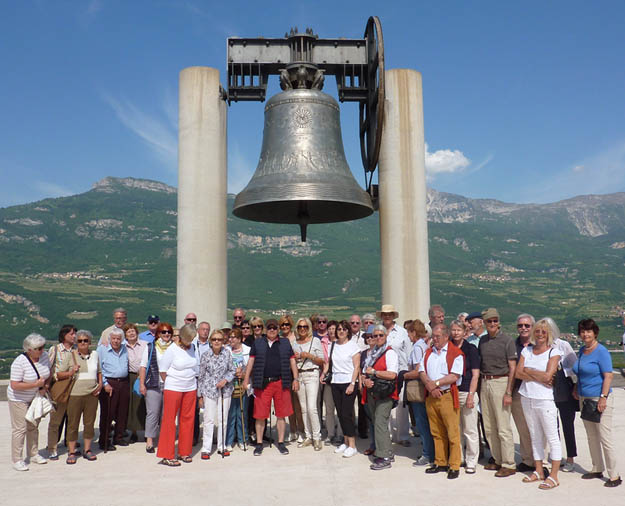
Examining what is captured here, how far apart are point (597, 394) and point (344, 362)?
2.79 meters

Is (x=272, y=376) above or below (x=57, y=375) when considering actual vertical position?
below

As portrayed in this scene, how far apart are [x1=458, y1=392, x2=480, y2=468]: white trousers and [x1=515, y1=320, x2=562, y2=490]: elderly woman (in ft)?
1.81

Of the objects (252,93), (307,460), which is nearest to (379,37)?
(252,93)

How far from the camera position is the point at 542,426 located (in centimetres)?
582

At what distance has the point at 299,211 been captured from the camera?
853 centimetres

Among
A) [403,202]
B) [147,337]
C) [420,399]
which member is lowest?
[420,399]

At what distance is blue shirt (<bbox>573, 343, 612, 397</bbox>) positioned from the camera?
565 cm

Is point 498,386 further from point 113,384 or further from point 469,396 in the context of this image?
point 113,384

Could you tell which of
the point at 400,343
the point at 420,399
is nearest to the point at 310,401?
the point at 400,343

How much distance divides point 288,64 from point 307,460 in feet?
19.1

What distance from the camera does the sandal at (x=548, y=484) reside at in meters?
5.53

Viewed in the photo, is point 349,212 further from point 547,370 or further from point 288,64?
point 547,370

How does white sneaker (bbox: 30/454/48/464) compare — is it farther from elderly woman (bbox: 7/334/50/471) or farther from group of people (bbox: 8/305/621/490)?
elderly woman (bbox: 7/334/50/471)

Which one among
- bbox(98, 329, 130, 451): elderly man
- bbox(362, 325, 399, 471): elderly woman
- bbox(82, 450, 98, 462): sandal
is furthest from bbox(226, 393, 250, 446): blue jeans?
bbox(362, 325, 399, 471): elderly woman
